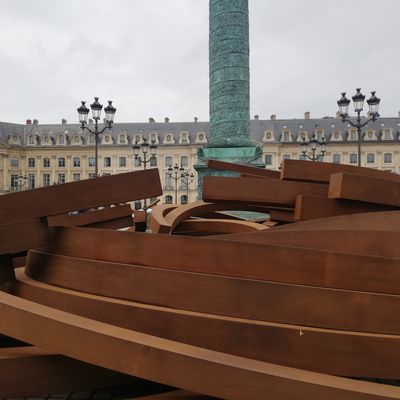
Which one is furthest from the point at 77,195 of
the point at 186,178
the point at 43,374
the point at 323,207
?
the point at 186,178

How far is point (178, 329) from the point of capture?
3.19 metres

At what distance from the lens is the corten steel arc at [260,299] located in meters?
3.19

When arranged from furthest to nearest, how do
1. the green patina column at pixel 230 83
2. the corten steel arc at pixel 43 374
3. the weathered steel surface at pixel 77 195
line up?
the green patina column at pixel 230 83 → the weathered steel surface at pixel 77 195 → the corten steel arc at pixel 43 374

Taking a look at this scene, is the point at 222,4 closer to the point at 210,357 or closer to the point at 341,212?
the point at 341,212

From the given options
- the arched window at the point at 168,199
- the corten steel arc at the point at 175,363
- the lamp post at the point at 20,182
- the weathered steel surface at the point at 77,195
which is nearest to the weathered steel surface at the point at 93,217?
the weathered steel surface at the point at 77,195

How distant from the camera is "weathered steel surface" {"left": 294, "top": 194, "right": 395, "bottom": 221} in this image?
4746mm

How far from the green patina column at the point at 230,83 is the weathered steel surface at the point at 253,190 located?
11.9 meters

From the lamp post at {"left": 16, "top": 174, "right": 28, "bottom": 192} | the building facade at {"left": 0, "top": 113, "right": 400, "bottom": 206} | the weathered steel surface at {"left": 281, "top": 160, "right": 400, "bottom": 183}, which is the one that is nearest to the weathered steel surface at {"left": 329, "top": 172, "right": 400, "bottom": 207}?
the weathered steel surface at {"left": 281, "top": 160, "right": 400, "bottom": 183}

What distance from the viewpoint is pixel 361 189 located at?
4.53 metres

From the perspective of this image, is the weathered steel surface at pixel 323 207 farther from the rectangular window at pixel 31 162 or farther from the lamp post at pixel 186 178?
the rectangular window at pixel 31 162

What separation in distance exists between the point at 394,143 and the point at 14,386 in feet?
220

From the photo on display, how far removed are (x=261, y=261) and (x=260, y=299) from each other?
1.12 feet

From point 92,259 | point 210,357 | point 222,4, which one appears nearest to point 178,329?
point 210,357

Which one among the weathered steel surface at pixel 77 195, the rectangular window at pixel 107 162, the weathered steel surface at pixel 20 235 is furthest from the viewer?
the rectangular window at pixel 107 162
